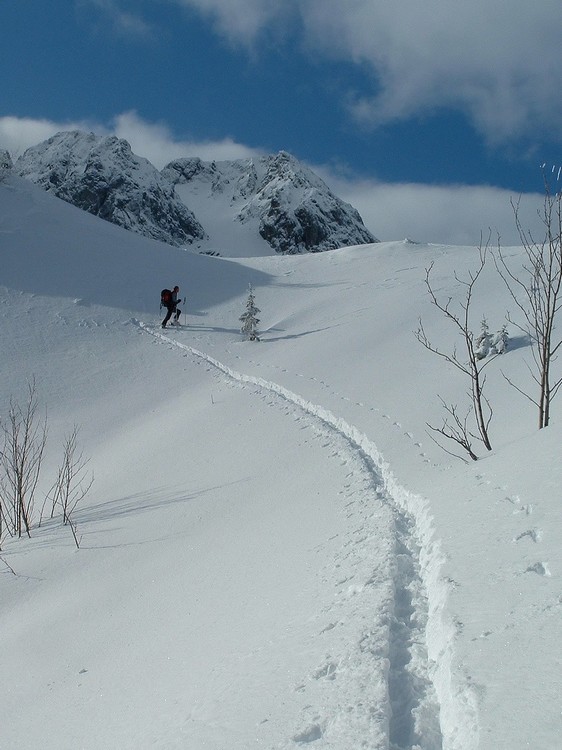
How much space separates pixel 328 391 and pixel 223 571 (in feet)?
25.0

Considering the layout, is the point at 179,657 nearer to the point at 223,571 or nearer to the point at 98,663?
the point at 98,663

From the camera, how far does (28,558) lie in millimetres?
8852

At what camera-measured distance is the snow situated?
9.86 ft

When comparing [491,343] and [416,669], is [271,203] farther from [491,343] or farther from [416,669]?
[416,669]

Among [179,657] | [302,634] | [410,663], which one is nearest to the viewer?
[410,663]

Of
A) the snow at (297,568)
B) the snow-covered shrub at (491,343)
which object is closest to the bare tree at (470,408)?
the snow-covered shrub at (491,343)

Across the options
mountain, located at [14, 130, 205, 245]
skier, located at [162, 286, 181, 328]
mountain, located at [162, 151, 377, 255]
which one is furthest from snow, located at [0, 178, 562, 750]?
mountain, located at [162, 151, 377, 255]

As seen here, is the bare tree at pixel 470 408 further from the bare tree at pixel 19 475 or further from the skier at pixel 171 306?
the skier at pixel 171 306

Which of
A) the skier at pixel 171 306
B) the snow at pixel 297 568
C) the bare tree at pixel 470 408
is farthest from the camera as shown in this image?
the skier at pixel 171 306

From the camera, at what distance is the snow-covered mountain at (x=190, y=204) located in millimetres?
115812

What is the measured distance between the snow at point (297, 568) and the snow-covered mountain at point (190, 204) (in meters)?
102

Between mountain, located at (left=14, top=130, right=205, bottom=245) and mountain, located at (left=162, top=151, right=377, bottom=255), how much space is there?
984 centimetres

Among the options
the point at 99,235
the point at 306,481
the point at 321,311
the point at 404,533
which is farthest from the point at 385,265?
the point at 404,533

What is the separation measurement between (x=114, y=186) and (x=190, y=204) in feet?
87.4
